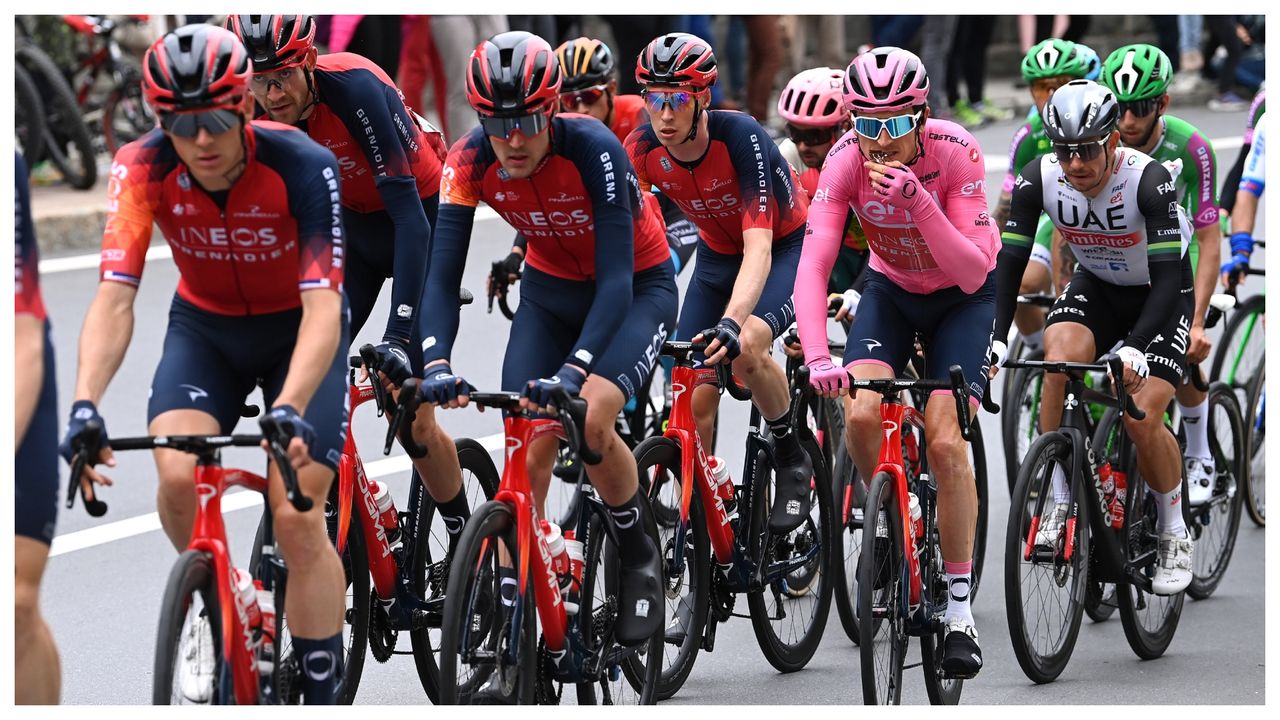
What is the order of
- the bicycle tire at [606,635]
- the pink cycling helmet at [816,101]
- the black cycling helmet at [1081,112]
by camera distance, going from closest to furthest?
the bicycle tire at [606,635] → the black cycling helmet at [1081,112] → the pink cycling helmet at [816,101]

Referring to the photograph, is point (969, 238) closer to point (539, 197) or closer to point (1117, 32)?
point (539, 197)

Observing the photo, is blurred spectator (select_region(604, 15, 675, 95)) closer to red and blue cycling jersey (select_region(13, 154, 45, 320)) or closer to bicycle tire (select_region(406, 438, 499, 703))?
bicycle tire (select_region(406, 438, 499, 703))

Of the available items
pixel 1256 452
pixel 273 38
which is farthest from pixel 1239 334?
pixel 273 38

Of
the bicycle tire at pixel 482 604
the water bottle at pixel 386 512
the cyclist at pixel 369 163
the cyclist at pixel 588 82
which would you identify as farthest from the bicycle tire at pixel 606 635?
the cyclist at pixel 588 82

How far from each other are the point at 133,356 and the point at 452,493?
5.10 meters

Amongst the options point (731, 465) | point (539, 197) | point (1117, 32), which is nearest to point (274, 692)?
point (539, 197)

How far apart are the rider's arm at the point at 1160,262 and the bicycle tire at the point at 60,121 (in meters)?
8.54

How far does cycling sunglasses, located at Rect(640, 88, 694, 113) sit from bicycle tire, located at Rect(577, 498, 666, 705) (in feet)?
5.08

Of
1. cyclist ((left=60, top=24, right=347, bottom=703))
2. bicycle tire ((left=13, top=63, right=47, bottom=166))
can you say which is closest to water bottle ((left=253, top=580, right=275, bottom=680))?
cyclist ((left=60, top=24, right=347, bottom=703))

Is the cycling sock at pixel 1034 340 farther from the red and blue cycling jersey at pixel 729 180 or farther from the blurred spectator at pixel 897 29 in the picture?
the blurred spectator at pixel 897 29

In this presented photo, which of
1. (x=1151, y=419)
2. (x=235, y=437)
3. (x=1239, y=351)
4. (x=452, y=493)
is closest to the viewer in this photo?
(x=235, y=437)

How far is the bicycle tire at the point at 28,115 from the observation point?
12.2 m

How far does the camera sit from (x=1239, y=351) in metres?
8.71

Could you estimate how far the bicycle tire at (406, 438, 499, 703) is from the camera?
6070 mm
